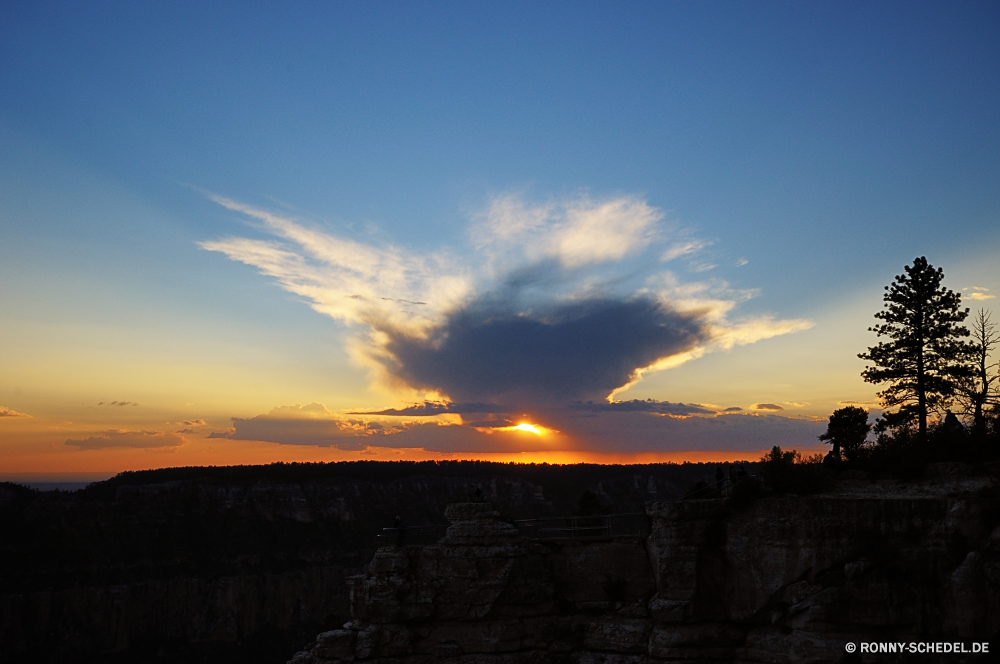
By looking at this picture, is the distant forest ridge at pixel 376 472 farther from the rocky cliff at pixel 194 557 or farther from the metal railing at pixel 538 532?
the metal railing at pixel 538 532

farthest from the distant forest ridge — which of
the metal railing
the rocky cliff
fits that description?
the metal railing

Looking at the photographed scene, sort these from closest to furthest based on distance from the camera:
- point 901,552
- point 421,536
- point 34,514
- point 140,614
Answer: point 901,552, point 421,536, point 140,614, point 34,514

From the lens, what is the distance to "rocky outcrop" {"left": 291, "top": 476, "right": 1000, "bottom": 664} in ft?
73.8

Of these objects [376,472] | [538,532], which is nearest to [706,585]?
[538,532]

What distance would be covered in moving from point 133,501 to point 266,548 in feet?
74.9

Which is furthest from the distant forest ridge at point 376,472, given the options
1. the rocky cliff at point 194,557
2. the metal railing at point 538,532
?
the metal railing at point 538,532

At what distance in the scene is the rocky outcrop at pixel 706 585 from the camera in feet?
73.8

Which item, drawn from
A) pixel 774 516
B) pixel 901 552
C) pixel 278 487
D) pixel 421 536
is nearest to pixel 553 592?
pixel 421 536

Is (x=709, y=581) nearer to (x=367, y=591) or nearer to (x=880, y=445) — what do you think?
(x=880, y=445)

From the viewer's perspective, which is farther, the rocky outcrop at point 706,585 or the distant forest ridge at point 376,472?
the distant forest ridge at point 376,472

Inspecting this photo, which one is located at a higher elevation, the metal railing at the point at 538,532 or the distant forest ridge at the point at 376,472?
the metal railing at the point at 538,532

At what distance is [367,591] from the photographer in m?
28.9

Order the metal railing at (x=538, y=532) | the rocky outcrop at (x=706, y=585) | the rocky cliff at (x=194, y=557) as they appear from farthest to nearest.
A: 1. the rocky cliff at (x=194, y=557)
2. the metal railing at (x=538, y=532)
3. the rocky outcrop at (x=706, y=585)

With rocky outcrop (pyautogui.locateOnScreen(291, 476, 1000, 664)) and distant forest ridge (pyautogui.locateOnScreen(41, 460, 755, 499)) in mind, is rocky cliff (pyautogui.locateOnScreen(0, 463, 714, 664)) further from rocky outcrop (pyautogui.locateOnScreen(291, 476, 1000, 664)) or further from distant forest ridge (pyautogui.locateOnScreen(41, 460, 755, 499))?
rocky outcrop (pyautogui.locateOnScreen(291, 476, 1000, 664))
